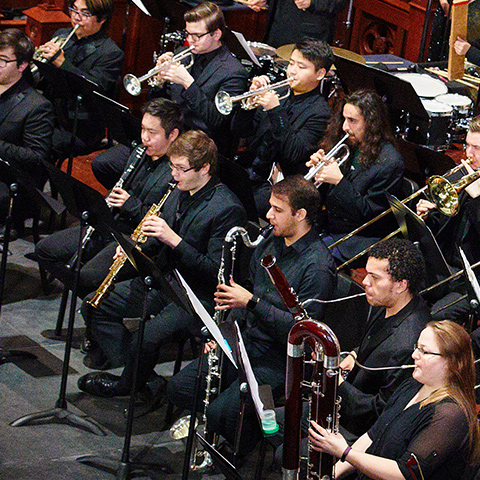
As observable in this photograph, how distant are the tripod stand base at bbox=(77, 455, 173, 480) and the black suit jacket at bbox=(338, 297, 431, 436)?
3.04ft

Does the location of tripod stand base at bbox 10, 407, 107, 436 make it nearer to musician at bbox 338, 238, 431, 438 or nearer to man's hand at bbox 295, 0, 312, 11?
musician at bbox 338, 238, 431, 438

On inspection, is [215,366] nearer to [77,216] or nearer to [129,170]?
[77,216]

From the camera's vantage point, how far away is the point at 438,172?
483cm

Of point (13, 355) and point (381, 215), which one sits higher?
point (381, 215)

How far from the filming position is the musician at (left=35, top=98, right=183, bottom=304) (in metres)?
5.01

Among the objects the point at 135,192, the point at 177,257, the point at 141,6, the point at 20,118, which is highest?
the point at 141,6

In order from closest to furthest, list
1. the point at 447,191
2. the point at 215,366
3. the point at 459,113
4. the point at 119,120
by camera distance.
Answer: the point at 215,366
the point at 447,191
the point at 119,120
the point at 459,113

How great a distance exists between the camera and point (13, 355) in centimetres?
493

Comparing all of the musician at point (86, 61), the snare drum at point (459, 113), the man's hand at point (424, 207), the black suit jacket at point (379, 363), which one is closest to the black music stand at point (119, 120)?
the musician at point (86, 61)

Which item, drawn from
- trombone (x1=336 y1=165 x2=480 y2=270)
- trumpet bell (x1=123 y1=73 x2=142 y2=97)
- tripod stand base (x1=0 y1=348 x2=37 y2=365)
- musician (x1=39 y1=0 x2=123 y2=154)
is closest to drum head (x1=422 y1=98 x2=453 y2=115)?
trombone (x1=336 y1=165 x2=480 y2=270)

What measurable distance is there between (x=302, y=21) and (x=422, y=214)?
2632mm

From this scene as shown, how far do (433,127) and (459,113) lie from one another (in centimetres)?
23

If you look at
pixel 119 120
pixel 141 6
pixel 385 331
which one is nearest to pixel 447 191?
pixel 385 331

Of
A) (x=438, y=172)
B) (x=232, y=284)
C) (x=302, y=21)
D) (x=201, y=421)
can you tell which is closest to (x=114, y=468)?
(x=201, y=421)
